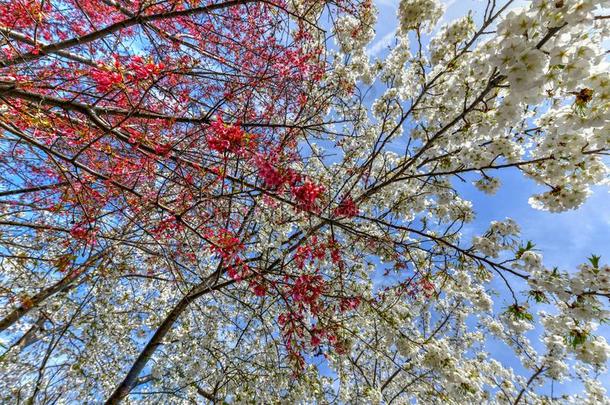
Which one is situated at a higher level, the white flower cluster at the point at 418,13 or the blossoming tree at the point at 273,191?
the white flower cluster at the point at 418,13

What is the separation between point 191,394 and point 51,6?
6901 mm

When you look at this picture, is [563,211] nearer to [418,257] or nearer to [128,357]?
[418,257]

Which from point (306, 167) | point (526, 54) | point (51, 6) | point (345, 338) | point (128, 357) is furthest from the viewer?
point (306, 167)

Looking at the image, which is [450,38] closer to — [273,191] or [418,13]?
[418,13]

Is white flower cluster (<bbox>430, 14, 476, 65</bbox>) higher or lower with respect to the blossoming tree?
higher

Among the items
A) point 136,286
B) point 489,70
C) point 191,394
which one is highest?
point 489,70

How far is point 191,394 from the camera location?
548 cm

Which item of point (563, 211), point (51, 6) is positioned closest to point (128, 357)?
point (51, 6)

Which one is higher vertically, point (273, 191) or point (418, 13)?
point (418, 13)

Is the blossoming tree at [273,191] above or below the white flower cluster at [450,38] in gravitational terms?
below

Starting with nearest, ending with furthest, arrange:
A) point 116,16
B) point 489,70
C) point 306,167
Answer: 1. point 489,70
2. point 116,16
3. point 306,167

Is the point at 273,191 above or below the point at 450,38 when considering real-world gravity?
below

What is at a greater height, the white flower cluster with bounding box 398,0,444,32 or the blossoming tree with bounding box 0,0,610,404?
Answer: the white flower cluster with bounding box 398,0,444,32

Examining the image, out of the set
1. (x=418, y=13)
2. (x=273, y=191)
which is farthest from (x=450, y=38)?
(x=273, y=191)
